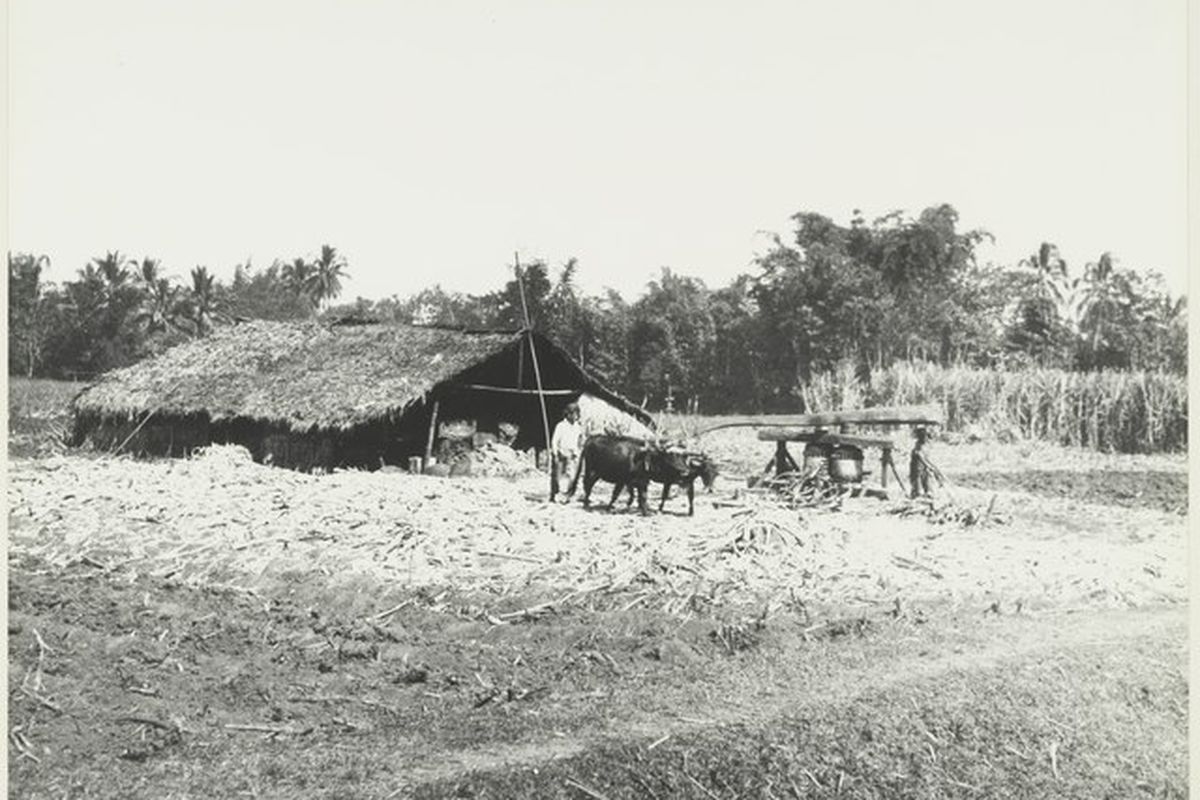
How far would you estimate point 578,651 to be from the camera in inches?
A: 240

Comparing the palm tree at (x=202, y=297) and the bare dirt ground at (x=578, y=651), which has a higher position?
the palm tree at (x=202, y=297)

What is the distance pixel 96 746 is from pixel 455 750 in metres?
1.74

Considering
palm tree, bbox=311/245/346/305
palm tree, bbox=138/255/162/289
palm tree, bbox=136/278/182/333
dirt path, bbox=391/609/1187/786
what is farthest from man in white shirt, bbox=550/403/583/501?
dirt path, bbox=391/609/1187/786

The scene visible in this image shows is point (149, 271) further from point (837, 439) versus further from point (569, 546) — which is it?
point (837, 439)

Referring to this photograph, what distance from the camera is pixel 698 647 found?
20.5 ft

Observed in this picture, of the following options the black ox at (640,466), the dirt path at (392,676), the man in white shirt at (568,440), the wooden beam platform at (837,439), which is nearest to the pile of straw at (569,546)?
the dirt path at (392,676)

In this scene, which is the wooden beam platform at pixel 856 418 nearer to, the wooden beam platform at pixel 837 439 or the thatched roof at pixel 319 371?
the wooden beam platform at pixel 837 439

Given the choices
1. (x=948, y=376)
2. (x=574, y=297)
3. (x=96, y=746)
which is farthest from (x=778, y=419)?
(x=96, y=746)

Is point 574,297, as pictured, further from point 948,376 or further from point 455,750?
point 455,750

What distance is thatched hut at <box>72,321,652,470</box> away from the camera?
1146 centimetres

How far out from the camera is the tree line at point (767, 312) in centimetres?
686

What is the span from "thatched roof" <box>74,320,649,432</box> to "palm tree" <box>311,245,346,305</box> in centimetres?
322

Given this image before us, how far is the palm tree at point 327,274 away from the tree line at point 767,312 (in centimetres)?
2

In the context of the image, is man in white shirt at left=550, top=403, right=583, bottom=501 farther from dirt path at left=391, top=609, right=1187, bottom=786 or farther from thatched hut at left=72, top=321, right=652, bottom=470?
dirt path at left=391, top=609, right=1187, bottom=786
